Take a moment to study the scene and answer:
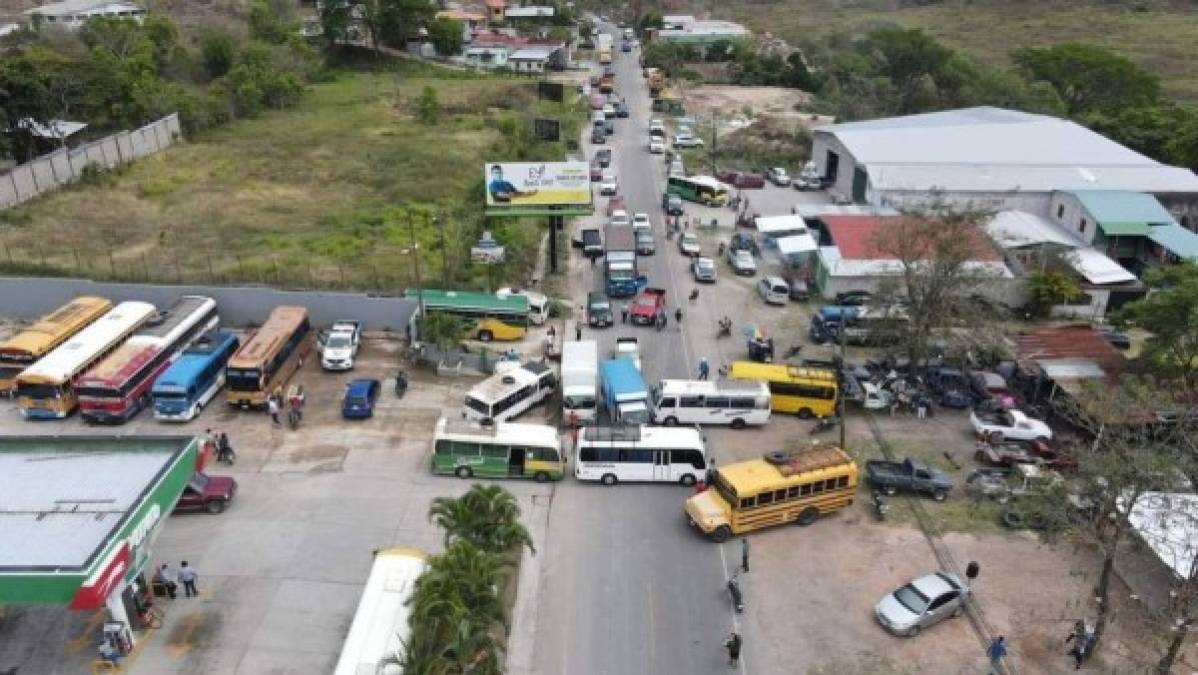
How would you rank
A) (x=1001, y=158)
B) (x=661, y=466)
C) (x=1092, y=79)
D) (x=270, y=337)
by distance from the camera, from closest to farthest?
(x=661, y=466)
(x=270, y=337)
(x=1001, y=158)
(x=1092, y=79)

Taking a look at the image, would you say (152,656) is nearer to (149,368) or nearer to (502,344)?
(149,368)

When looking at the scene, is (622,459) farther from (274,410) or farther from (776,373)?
(274,410)

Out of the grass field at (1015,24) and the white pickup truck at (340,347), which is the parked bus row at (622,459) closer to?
the white pickup truck at (340,347)

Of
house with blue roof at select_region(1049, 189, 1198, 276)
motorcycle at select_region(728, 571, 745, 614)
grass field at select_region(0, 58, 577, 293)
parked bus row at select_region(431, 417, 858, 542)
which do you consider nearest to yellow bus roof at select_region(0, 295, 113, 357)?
grass field at select_region(0, 58, 577, 293)

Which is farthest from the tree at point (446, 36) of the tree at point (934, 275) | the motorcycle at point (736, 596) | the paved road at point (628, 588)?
the motorcycle at point (736, 596)

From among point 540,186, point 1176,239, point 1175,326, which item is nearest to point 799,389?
point 1175,326
